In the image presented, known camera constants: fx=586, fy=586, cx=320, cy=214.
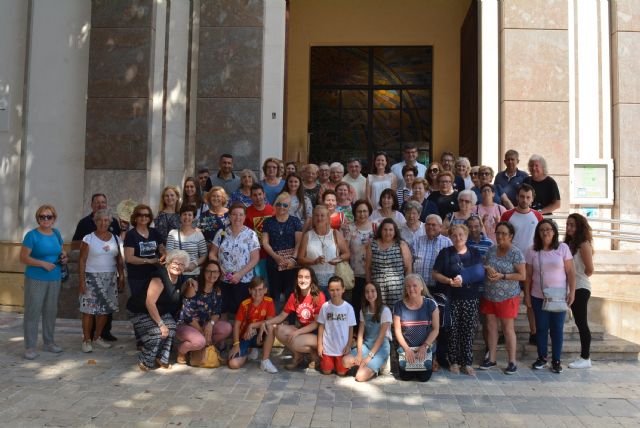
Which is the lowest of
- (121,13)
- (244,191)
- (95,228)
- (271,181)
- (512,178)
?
(95,228)

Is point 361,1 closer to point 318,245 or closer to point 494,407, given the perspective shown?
point 318,245

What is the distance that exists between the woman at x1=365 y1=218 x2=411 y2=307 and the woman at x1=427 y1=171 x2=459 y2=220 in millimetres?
1116

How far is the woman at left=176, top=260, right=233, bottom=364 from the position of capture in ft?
20.8

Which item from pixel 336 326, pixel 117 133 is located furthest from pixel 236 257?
pixel 117 133

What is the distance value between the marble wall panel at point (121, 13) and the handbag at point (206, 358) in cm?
609

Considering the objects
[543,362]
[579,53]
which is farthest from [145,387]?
[579,53]

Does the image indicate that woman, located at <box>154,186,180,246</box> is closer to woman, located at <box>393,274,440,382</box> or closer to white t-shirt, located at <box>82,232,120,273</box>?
white t-shirt, located at <box>82,232,120,273</box>

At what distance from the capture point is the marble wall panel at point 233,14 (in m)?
10.2

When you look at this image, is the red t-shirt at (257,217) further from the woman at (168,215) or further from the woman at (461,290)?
the woman at (461,290)

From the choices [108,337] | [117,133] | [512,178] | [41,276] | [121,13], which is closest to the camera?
[41,276]

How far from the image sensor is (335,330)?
20.0 ft

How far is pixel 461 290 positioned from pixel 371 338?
1.09 meters

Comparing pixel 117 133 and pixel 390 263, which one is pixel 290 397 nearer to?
pixel 390 263

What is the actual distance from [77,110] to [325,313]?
6.32 meters
